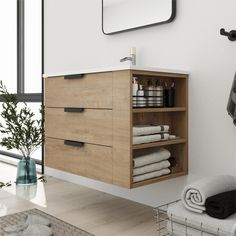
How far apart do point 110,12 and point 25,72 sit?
158cm

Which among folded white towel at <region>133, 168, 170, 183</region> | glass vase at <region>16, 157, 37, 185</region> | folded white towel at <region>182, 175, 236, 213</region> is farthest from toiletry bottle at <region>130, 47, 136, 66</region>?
glass vase at <region>16, 157, 37, 185</region>

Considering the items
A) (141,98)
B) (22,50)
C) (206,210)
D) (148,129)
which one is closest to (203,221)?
(206,210)

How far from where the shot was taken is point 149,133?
5.38 feet

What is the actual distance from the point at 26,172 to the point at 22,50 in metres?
1.58

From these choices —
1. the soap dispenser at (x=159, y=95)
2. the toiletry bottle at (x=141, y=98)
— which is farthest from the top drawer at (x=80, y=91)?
the soap dispenser at (x=159, y=95)

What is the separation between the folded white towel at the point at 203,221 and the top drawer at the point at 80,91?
57cm

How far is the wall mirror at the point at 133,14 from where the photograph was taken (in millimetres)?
1850

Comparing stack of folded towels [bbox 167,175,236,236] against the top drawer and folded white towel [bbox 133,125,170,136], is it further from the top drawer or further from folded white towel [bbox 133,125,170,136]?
the top drawer

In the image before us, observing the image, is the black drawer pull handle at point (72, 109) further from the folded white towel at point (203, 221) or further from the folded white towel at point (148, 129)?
the folded white towel at point (203, 221)

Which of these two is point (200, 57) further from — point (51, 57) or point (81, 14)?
point (51, 57)

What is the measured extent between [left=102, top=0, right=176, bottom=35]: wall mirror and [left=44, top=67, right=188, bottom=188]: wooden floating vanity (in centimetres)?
36

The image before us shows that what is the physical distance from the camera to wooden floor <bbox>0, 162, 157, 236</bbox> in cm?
166

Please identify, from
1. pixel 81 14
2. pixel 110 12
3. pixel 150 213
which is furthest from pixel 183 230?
pixel 81 14

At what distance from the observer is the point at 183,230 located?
1370mm
